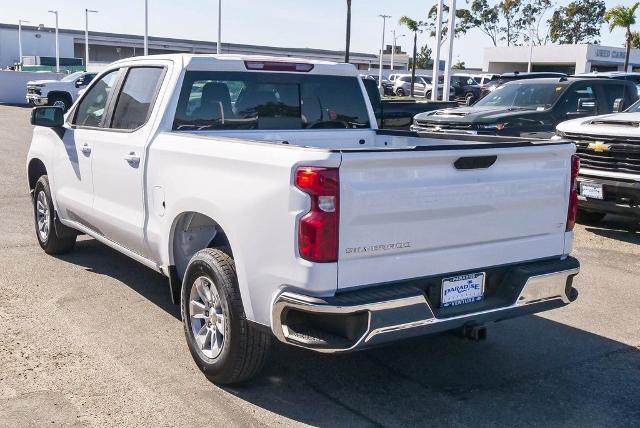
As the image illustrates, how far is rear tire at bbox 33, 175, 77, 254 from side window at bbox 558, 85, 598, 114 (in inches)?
329

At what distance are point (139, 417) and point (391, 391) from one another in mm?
1491

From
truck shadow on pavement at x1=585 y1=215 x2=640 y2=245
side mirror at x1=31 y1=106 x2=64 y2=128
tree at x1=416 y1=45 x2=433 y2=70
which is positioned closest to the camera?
side mirror at x1=31 y1=106 x2=64 y2=128

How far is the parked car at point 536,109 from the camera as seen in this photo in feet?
39.3

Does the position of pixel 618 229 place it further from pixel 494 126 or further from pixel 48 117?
pixel 48 117

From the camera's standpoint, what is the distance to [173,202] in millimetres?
4789

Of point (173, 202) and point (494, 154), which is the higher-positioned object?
point (494, 154)

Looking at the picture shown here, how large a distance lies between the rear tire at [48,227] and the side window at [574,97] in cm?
835

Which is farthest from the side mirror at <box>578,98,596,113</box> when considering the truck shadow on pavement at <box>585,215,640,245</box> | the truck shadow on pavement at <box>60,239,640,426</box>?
the truck shadow on pavement at <box>60,239,640,426</box>

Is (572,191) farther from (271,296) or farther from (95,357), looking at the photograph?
(95,357)

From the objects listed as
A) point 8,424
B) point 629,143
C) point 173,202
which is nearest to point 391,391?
point 173,202

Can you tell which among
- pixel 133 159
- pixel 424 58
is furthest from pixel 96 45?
pixel 133 159

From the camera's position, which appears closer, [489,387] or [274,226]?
[274,226]

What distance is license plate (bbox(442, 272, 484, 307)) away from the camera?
4137 millimetres

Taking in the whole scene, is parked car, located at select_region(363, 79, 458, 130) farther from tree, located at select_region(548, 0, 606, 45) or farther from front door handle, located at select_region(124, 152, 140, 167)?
tree, located at select_region(548, 0, 606, 45)
